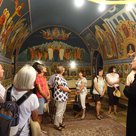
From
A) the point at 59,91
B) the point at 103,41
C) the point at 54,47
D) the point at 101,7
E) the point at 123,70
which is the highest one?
the point at 101,7

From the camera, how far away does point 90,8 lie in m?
9.41

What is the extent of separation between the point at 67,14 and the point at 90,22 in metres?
1.62

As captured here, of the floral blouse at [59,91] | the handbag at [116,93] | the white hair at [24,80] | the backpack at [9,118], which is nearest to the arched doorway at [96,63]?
the handbag at [116,93]

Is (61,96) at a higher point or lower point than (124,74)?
lower

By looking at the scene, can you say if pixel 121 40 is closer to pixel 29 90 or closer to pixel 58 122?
pixel 58 122

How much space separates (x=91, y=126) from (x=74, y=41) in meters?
9.49

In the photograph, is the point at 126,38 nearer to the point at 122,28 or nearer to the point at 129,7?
the point at 122,28

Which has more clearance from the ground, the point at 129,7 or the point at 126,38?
the point at 129,7

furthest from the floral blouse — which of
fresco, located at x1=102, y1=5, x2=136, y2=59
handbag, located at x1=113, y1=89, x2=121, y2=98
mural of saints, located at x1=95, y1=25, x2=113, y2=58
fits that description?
mural of saints, located at x1=95, y1=25, x2=113, y2=58

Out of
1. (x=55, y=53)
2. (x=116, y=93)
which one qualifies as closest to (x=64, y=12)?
(x=55, y=53)

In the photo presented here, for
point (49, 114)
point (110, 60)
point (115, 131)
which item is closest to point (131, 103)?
point (115, 131)

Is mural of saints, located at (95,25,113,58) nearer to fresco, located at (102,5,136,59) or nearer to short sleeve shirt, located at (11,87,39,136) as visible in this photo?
fresco, located at (102,5,136,59)

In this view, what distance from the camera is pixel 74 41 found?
49.3 feet

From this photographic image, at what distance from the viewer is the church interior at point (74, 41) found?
7.24 metres
